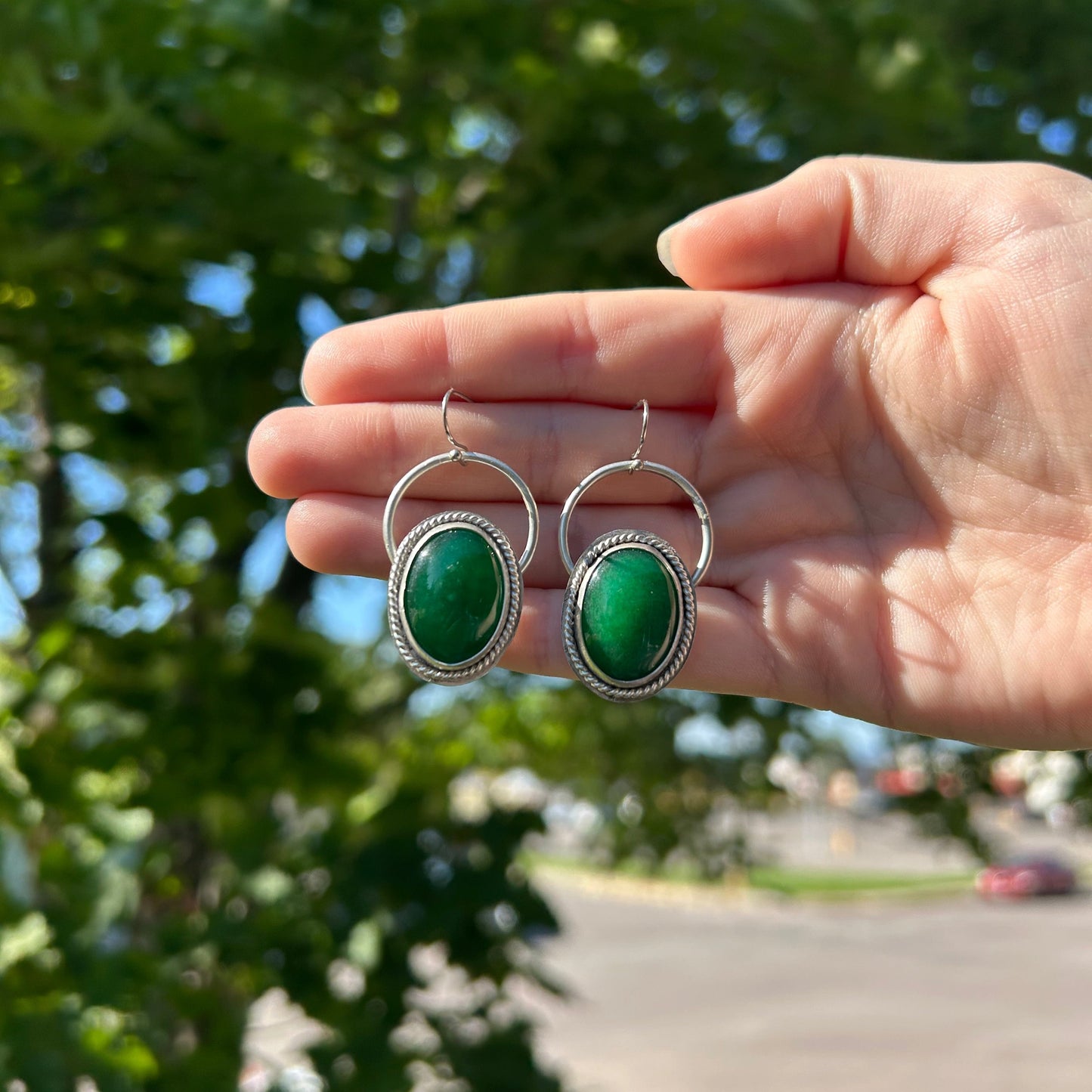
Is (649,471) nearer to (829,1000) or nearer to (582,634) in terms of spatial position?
(582,634)

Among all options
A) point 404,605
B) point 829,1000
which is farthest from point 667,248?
point 829,1000

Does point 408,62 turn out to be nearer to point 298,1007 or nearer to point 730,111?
point 730,111

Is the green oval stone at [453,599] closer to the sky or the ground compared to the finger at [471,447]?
closer to the ground

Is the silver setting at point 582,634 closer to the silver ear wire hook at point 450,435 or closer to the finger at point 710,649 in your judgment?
the finger at point 710,649

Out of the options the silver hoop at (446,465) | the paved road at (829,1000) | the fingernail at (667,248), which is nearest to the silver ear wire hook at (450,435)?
the silver hoop at (446,465)

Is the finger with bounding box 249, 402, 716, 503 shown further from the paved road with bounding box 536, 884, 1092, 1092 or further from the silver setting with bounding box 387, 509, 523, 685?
the paved road with bounding box 536, 884, 1092, 1092

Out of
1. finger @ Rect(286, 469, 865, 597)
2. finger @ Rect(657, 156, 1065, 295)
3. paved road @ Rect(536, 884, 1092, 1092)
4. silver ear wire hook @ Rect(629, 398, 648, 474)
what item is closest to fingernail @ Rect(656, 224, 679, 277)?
finger @ Rect(657, 156, 1065, 295)
